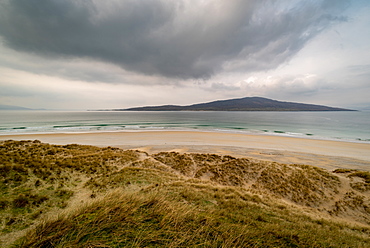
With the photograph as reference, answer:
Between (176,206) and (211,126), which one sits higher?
(176,206)

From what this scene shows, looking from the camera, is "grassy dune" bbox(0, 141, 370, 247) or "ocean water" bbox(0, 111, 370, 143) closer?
"grassy dune" bbox(0, 141, 370, 247)

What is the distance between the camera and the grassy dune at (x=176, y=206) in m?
2.75

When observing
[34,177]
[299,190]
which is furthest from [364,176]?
[34,177]

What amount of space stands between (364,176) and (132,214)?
15903mm

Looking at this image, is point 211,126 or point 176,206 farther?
point 211,126

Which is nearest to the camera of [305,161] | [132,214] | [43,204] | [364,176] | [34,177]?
[132,214]

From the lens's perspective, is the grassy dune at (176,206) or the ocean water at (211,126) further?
the ocean water at (211,126)

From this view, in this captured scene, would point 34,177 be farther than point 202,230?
Yes

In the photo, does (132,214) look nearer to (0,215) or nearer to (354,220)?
(0,215)

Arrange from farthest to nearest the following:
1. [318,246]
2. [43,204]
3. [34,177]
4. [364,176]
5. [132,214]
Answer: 1. [364,176]
2. [34,177]
3. [43,204]
4. [318,246]
5. [132,214]

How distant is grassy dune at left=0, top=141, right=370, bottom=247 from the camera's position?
275 cm

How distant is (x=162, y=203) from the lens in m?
3.91

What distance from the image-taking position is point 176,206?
4.09 meters

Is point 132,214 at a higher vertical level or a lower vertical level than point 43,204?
higher
